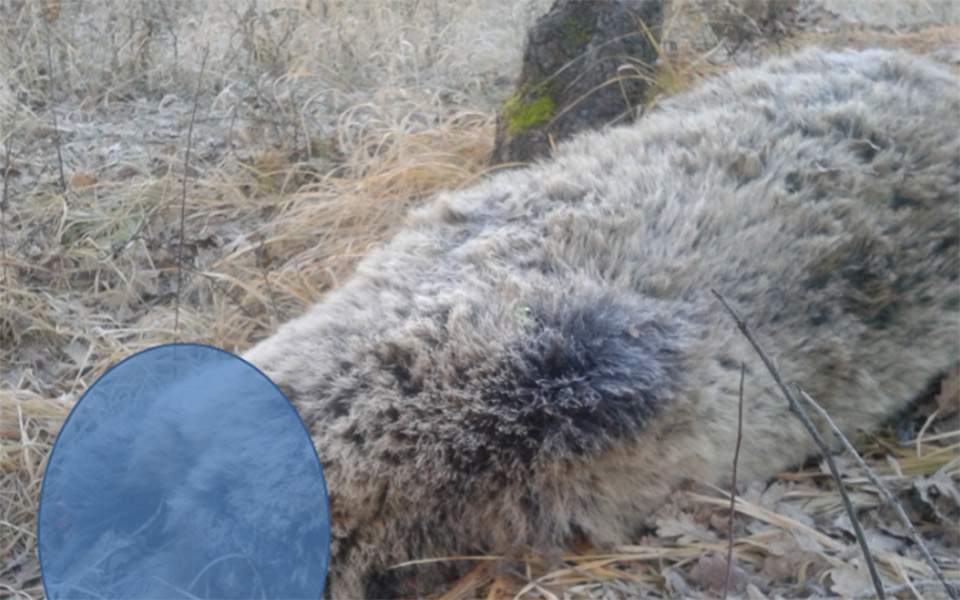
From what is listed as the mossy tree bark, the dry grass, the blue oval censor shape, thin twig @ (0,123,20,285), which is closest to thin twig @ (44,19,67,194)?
the dry grass

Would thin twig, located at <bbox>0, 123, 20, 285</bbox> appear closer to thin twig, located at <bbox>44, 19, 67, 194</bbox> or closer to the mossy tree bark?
thin twig, located at <bbox>44, 19, 67, 194</bbox>

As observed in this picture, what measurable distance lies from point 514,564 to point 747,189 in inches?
56.1

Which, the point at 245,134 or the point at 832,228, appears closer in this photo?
the point at 832,228

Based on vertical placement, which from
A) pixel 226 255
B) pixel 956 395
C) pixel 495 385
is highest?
pixel 495 385

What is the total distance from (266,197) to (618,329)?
303cm

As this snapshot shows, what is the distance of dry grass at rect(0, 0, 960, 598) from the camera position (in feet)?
10.3

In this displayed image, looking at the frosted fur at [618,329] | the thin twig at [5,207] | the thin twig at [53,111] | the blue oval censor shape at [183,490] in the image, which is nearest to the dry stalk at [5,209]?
the thin twig at [5,207]

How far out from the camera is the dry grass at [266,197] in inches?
123

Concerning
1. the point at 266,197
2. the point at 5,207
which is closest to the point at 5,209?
the point at 5,207

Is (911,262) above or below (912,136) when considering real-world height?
below

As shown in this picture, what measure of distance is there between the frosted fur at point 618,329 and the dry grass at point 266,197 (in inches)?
6.8

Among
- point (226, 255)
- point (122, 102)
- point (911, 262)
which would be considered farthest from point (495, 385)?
point (122, 102)

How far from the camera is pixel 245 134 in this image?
5.96 m

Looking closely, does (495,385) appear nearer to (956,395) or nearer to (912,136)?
(956,395)
